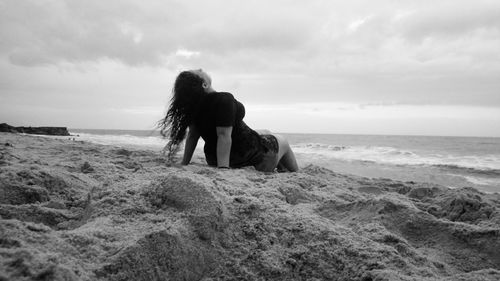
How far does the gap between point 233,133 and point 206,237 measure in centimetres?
220

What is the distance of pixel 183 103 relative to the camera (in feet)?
11.2

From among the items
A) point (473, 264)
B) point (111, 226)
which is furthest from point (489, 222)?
point (111, 226)

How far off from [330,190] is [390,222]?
897 mm

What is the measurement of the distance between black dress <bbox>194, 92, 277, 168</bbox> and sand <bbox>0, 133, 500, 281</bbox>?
1.42 meters

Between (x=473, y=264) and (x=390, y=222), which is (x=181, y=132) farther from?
(x=473, y=264)

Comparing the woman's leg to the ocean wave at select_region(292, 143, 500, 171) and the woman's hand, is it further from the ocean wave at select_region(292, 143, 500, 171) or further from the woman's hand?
the ocean wave at select_region(292, 143, 500, 171)

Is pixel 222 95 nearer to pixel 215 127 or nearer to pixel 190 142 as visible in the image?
pixel 215 127

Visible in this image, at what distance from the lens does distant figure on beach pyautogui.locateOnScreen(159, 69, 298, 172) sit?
3287 millimetres

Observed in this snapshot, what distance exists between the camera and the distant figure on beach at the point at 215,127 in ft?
10.8

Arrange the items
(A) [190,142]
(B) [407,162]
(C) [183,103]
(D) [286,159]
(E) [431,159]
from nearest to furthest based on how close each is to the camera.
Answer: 1. (C) [183,103]
2. (A) [190,142]
3. (D) [286,159]
4. (B) [407,162]
5. (E) [431,159]

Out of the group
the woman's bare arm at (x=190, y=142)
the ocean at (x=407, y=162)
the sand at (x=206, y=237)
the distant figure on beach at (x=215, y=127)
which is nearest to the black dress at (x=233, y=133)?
the distant figure on beach at (x=215, y=127)

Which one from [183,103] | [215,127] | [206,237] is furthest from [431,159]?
[206,237]

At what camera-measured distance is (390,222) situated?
188 cm

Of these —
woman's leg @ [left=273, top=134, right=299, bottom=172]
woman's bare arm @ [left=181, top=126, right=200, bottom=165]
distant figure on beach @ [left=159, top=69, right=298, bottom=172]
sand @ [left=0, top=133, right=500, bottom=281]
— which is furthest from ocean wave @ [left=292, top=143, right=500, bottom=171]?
sand @ [left=0, top=133, right=500, bottom=281]
